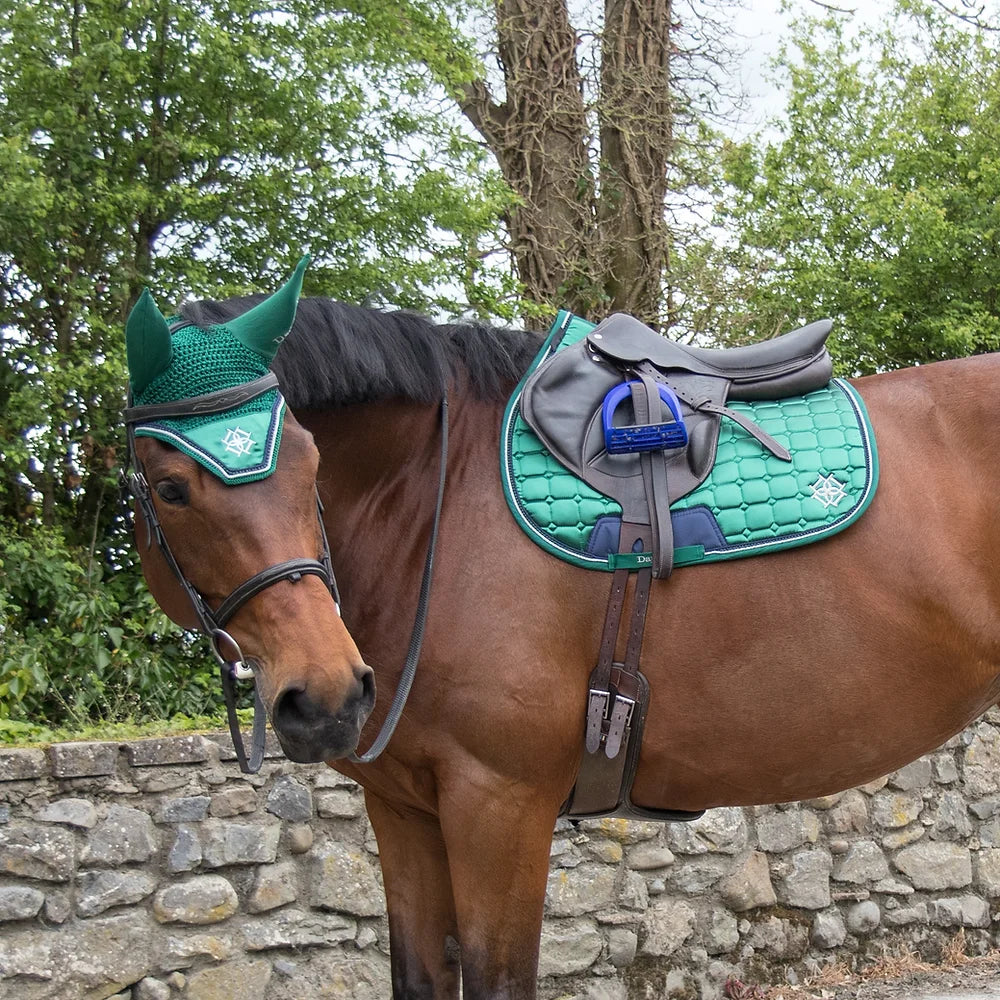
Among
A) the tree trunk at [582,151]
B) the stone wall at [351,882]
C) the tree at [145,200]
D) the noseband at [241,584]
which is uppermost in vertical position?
the tree trunk at [582,151]

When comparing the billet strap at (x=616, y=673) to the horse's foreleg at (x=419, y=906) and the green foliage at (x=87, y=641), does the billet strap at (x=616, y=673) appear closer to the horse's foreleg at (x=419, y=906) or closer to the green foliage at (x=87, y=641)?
Answer: the horse's foreleg at (x=419, y=906)

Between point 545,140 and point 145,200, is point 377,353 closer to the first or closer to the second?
point 145,200

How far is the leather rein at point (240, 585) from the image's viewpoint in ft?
6.72

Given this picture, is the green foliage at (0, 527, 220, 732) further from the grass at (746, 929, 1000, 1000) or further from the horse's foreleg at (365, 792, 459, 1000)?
the grass at (746, 929, 1000, 1000)

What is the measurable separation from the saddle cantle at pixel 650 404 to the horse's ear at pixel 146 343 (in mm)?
803

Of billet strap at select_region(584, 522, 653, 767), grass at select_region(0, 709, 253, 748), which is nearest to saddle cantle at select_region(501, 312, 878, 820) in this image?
billet strap at select_region(584, 522, 653, 767)

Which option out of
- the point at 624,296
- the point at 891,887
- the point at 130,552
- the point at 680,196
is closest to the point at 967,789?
the point at 891,887

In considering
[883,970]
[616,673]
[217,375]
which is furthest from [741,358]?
[883,970]

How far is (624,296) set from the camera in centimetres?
984

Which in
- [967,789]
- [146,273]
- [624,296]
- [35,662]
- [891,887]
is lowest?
[891,887]

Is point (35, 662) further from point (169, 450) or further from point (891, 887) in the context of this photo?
point (891, 887)

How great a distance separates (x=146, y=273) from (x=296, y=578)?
4.75 meters

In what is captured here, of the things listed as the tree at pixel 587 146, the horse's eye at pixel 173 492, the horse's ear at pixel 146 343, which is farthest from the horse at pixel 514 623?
the tree at pixel 587 146

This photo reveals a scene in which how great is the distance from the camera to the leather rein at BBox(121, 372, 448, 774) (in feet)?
6.72
